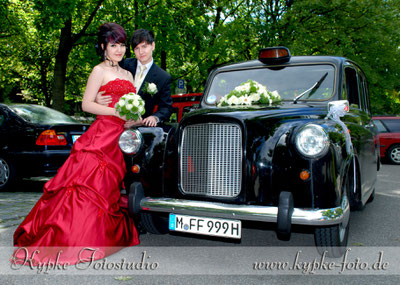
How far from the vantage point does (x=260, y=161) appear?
3426 millimetres

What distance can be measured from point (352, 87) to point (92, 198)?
3.40 m

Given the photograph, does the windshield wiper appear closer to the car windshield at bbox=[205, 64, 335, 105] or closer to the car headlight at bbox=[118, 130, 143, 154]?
the car windshield at bbox=[205, 64, 335, 105]

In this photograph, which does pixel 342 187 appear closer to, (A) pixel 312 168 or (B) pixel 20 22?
(A) pixel 312 168

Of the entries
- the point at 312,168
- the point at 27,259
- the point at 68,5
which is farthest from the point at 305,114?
the point at 68,5

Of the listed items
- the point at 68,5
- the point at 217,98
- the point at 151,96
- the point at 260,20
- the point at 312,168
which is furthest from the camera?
the point at 260,20

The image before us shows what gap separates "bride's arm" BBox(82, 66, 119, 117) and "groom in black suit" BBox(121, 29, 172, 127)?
47 cm

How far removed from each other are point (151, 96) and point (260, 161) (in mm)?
1723

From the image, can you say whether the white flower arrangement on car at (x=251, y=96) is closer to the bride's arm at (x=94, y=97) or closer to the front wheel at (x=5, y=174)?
the bride's arm at (x=94, y=97)

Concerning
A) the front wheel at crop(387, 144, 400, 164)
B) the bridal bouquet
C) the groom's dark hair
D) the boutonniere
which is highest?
the groom's dark hair

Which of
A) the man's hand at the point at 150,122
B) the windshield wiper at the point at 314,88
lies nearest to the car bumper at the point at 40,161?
the man's hand at the point at 150,122

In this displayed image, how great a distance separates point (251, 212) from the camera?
3217 mm

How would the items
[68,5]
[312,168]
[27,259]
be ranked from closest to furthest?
[312,168]
[27,259]
[68,5]

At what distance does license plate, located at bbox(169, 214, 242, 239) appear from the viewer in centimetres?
336

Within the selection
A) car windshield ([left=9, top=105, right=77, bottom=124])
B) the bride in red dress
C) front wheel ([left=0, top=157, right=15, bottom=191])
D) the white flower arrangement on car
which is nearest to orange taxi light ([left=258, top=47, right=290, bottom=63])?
the white flower arrangement on car
